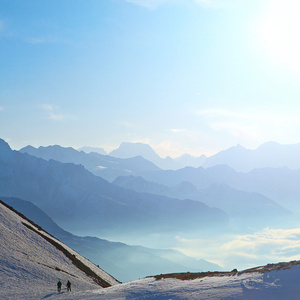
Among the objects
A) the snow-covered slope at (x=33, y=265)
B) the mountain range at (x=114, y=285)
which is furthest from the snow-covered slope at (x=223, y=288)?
the snow-covered slope at (x=33, y=265)

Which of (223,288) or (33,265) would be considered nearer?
(223,288)

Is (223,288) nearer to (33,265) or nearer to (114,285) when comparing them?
(114,285)

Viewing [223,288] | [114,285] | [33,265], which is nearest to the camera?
[223,288]

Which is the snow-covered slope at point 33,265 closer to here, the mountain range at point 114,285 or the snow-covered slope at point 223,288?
the mountain range at point 114,285

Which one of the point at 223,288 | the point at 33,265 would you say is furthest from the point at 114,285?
the point at 223,288

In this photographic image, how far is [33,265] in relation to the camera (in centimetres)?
6103

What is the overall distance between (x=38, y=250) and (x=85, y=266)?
11.2 m

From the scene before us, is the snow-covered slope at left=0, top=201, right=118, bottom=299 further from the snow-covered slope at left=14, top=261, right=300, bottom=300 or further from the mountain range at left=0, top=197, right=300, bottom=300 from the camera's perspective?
the snow-covered slope at left=14, top=261, right=300, bottom=300

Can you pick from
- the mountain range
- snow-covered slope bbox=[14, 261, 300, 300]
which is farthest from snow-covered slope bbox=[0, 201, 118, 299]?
snow-covered slope bbox=[14, 261, 300, 300]

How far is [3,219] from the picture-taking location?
264 feet

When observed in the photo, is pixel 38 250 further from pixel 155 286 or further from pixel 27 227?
pixel 155 286

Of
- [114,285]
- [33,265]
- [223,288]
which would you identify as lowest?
[114,285]

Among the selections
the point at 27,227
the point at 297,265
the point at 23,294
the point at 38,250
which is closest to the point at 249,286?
the point at 297,265

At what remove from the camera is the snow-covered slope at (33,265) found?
50969mm
